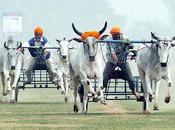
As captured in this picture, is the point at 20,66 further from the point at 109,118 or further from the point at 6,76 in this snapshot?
the point at 109,118

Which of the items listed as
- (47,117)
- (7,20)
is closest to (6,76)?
(47,117)

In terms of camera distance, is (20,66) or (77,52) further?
(20,66)

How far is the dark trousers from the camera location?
2767cm

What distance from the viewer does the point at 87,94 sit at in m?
26.8

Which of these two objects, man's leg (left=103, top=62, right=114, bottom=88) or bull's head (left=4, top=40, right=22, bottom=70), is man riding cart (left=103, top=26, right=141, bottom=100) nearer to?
man's leg (left=103, top=62, right=114, bottom=88)

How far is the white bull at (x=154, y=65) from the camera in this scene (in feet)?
85.7

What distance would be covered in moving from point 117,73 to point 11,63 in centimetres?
939

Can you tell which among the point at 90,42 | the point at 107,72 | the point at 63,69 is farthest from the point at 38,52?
the point at 90,42

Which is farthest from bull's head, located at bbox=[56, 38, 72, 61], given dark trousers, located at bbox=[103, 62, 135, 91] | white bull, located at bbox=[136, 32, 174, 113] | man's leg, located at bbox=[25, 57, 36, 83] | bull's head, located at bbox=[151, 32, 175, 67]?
bull's head, located at bbox=[151, 32, 175, 67]

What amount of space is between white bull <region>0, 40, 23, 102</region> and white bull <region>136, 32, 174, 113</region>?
8615mm

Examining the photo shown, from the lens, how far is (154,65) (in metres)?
26.9

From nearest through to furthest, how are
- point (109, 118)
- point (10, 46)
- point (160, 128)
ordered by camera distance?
point (160, 128)
point (109, 118)
point (10, 46)

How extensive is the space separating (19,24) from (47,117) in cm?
2590

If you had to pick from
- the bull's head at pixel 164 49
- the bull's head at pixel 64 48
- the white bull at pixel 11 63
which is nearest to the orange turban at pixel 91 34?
the bull's head at pixel 164 49
